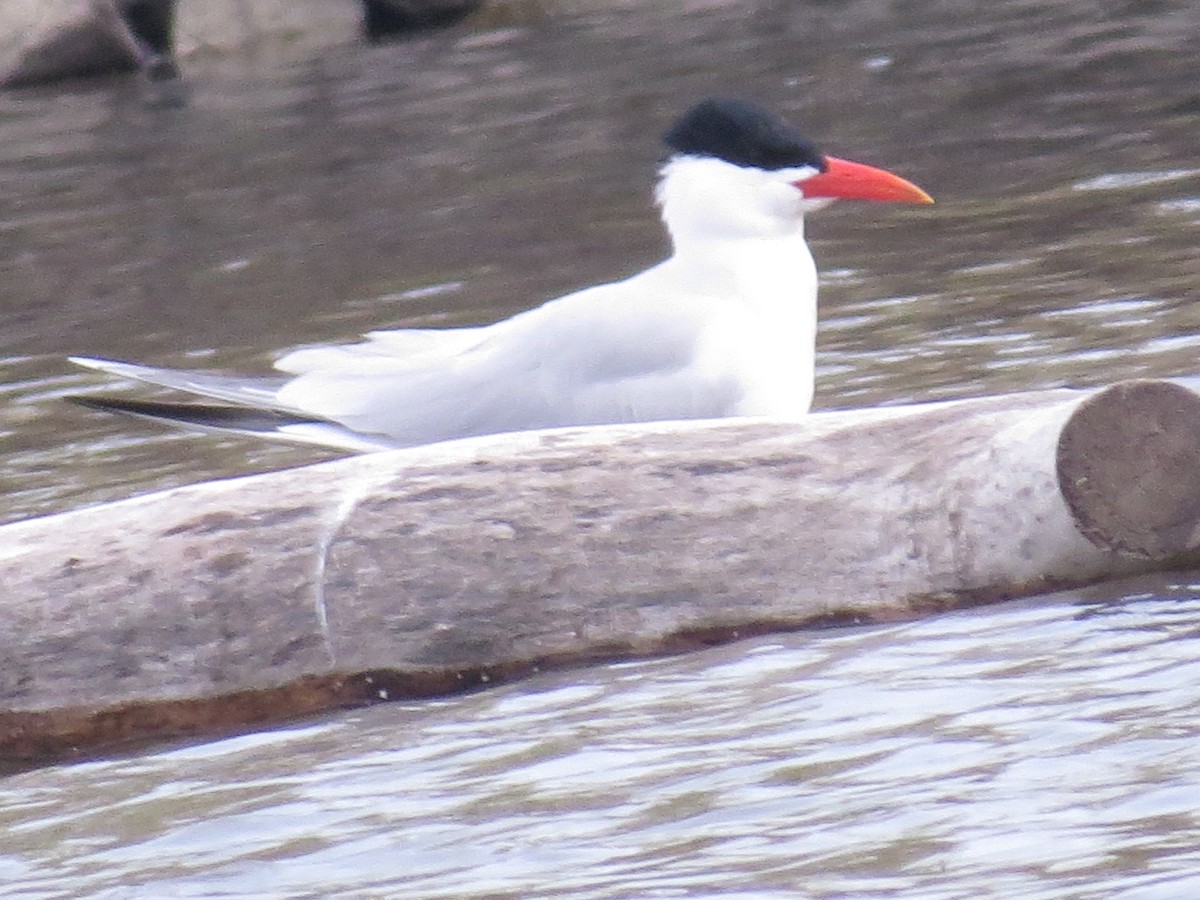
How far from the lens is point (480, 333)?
6.12 meters

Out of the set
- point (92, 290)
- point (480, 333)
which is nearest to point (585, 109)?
point (92, 290)

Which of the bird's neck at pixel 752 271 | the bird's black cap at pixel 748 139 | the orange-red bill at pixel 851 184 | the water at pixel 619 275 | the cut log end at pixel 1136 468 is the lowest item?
the water at pixel 619 275

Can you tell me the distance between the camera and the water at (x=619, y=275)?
151 inches

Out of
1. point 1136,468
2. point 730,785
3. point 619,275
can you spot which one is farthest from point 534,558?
point 619,275

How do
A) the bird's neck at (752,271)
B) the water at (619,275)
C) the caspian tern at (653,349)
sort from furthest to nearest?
the bird's neck at (752,271)
the caspian tern at (653,349)
the water at (619,275)

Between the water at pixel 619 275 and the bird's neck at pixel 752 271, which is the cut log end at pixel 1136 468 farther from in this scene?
the bird's neck at pixel 752 271

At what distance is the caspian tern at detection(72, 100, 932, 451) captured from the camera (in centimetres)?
578

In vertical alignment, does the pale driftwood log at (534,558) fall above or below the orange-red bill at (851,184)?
below

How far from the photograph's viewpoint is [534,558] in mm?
4730

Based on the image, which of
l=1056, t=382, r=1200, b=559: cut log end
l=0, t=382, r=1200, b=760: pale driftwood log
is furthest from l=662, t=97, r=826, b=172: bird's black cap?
l=1056, t=382, r=1200, b=559: cut log end

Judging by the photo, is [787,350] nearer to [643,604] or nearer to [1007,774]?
[643,604]

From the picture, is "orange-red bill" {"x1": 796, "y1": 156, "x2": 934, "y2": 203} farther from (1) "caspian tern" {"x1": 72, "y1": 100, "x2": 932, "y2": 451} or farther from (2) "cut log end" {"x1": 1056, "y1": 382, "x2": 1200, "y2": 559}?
(2) "cut log end" {"x1": 1056, "y1": 382, "x2": 1200, "y2": 559}

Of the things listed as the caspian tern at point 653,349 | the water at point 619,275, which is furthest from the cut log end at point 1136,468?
the caspian tern at point 653,349

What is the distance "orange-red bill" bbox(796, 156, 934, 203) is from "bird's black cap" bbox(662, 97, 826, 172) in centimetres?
3
